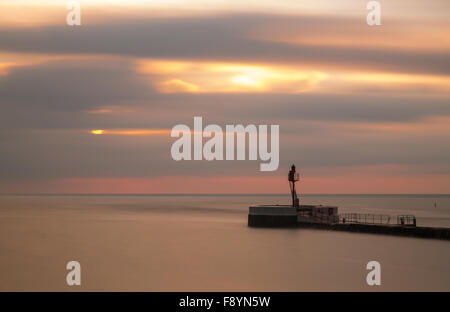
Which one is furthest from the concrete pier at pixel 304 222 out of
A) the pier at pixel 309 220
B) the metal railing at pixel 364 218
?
the metal railing at pixel 364 218

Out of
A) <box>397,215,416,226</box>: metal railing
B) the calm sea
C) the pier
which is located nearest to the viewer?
the calm sea

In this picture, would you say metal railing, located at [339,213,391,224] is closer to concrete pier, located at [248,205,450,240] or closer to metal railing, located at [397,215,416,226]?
metal railing, located at [397,215,416,226]

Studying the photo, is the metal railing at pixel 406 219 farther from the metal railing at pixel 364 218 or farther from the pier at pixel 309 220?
the metal railing at pixel 364 218

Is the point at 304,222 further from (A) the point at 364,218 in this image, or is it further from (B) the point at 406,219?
(A) the point at 364,218

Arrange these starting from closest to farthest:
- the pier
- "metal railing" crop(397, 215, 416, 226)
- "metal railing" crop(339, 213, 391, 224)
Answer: "metal railing" crop(397, 215, 416, 226) < the pier < "metal railing" crop(339, 213, 391, 224)

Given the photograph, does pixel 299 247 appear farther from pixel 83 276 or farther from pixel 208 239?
pixel 83 276

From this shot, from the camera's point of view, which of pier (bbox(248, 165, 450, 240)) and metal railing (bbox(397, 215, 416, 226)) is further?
pier (bbox(248, 165, 450, 240))

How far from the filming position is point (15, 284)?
47.6 metres

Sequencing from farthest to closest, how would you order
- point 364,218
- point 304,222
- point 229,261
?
point 364,218, point 304,222, point 229,261

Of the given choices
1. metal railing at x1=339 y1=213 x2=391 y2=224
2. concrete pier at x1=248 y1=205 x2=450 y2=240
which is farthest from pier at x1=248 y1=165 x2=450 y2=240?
metal railing at x1=339 y1=213 x2=391 y2=224

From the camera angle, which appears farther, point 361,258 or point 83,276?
point 361,258

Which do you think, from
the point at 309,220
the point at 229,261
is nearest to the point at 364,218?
the point at 309,220
